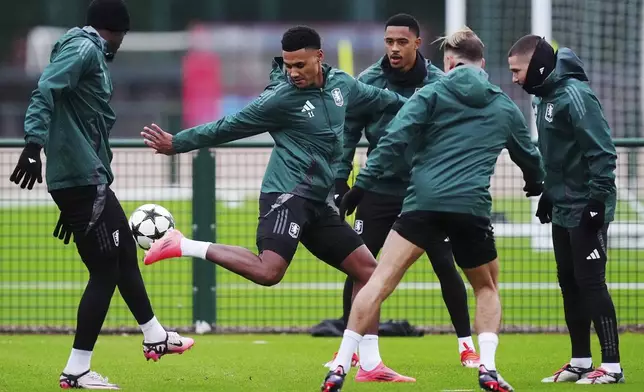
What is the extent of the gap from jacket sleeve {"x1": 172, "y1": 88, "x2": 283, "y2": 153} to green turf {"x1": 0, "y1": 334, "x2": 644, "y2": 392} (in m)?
1.52

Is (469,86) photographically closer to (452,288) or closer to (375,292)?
(375,292)

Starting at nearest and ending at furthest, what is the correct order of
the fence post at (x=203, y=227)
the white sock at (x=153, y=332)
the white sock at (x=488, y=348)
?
the white sock at (x=488, y=348) < the white sock at (x=153, y=332) < the fence post at (x=203, y=227)

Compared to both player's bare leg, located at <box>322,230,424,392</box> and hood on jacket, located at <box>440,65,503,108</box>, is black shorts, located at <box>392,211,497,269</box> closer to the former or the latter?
player's bare leg, located at <box>322,230,424,392</box>

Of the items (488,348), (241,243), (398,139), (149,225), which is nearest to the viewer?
(398,139)

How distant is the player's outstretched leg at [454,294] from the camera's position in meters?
9.35

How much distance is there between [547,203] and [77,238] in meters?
2.98

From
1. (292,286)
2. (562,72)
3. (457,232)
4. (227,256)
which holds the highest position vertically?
(562,72)

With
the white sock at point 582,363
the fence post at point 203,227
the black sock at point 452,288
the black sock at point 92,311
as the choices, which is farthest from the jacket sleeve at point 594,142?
the fence post at point 203,227

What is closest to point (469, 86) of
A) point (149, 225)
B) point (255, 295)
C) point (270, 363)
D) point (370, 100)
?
point (370, 100)

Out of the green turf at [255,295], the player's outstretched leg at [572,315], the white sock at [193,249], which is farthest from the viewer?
the green turf at [255,295]

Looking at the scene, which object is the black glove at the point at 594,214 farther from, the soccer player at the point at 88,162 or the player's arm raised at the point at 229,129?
the soccer player at the point at 88,162

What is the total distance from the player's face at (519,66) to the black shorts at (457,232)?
3.65 ft

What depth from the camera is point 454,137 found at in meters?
7.55

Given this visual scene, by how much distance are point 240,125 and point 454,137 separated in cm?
143
